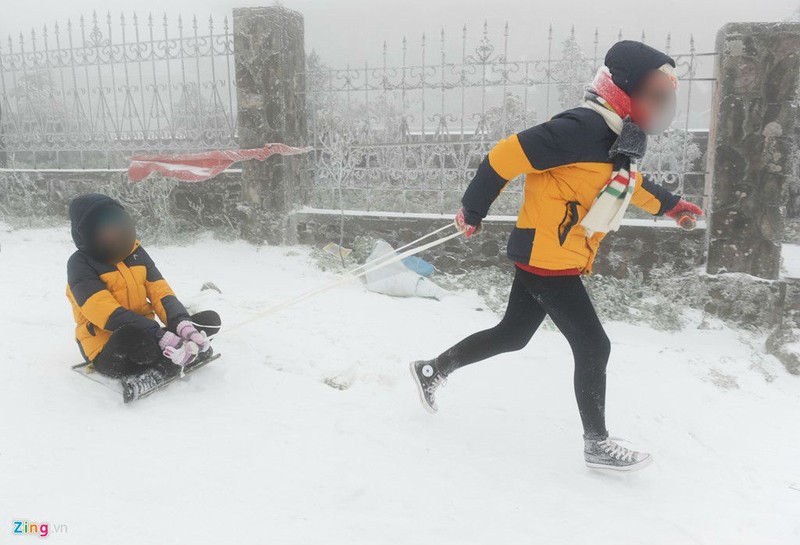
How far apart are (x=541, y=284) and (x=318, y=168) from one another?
429 centimetres

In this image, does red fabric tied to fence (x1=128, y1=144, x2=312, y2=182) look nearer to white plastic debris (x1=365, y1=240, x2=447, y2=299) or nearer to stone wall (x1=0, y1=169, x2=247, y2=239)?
stone wall (x1=0, y1=169, x2=247, y2=239)

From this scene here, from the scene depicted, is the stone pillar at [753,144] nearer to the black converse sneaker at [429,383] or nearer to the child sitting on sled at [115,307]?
the black converse sneaker at [429,383]

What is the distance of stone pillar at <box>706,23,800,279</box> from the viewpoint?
14.3 ft

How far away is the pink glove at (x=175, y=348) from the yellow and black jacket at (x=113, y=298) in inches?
2.9

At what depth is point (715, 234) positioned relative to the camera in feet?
15.2

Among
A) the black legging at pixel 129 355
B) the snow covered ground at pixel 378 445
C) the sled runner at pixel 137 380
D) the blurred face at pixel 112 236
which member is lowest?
the snow covered ground at pixel 378 445

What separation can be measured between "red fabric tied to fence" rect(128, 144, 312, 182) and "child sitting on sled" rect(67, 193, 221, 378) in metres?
2.91

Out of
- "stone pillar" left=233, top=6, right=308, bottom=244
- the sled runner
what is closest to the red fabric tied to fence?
"stone pillar" left=233, top=6, right=308, bottom=244

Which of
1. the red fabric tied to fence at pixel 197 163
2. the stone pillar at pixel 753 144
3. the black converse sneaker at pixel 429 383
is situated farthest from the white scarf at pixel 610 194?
the red fabric tied to fence at pixel 197 163

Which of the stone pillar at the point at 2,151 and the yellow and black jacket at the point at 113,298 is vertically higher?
the stone pillar at the point at 2,151

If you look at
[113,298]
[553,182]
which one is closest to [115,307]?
[113,298]

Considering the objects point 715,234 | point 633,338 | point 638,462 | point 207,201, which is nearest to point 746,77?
point 715,234

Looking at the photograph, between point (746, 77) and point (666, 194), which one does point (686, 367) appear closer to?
point (666, 194)

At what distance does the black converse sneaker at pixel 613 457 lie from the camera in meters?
2.27
